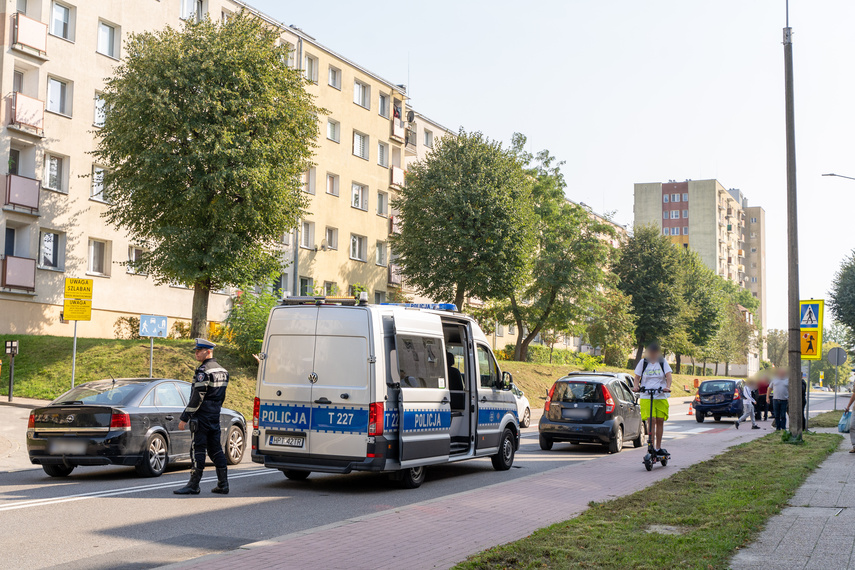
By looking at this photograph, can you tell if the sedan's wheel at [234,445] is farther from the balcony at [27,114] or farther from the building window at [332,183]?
the building window at [332,183]

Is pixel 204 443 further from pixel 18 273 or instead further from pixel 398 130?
pixel 398 130

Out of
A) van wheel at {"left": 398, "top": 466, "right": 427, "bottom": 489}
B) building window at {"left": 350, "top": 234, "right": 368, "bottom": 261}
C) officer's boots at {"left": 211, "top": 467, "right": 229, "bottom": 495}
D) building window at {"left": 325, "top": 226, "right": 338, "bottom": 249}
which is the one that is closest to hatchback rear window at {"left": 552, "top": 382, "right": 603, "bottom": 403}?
van wheel at {"left": 398, "top": 466, "right": 427, "bottom": 489}

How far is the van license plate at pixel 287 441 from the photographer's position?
1114 centimetres

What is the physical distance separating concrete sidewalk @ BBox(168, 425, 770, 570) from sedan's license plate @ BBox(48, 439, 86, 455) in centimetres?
418

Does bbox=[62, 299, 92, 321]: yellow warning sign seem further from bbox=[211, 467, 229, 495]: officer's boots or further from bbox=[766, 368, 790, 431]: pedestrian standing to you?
bbox=[766, 368, 790, 431]: pedestrian standing

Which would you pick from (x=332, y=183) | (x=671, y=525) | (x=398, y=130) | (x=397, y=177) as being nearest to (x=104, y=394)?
(x=671, y=525)

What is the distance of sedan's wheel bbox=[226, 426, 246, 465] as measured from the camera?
1418 cm

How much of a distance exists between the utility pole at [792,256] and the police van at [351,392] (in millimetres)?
9241

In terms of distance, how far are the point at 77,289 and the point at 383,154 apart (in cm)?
3129

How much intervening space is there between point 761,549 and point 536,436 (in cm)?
1570

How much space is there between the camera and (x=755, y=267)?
15088 centimetres

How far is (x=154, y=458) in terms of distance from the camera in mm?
12453

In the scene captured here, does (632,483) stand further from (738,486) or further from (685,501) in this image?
(685,501)

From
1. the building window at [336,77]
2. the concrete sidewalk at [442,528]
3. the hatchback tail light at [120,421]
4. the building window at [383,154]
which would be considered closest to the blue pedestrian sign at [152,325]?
the hatchback tail light at [120,421]
